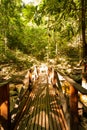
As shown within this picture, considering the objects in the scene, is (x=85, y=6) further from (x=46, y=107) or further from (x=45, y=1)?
(x=46, y=107)

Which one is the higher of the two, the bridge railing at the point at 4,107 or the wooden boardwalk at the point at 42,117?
the bridge railing at the point at 4,107

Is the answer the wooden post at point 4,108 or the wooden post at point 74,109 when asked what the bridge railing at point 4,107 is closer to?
the wooden post at point 4,108

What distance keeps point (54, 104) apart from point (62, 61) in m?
20.4

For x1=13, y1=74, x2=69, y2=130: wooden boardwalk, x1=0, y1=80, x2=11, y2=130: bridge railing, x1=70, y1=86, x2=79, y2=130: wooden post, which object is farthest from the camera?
x1=13, y1=74, x2=69, y2=130: wooden boardwalk

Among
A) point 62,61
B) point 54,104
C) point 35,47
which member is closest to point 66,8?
point 54,104

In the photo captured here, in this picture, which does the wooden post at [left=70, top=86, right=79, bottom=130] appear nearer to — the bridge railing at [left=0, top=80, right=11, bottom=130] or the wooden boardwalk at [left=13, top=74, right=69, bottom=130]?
the wooden boardwalk at [left=13, top=74, right=69, bottom=130]

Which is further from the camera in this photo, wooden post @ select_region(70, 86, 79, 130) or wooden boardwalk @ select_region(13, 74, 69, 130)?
wooden boardwalk @ select_region(13, 74, 69, 130)

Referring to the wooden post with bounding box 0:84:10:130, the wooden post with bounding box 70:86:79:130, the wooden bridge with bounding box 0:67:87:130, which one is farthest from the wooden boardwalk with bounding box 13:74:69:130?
the wooden post with bounding box 0:84:10:130

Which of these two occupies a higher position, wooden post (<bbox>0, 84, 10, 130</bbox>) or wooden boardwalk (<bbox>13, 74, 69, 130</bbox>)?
wooden post (<bbox>0, 84, 10, 130</bbox>)

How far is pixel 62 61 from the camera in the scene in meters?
26.2

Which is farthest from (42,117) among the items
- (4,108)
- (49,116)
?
(4,108)

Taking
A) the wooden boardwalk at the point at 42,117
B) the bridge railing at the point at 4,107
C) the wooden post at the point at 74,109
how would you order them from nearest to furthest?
the wooden post at the point at 74,109 < the bridge railing at the point at 4,107 < the wooden boardwalk at the point at 42,117

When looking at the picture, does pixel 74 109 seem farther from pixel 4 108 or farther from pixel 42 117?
pixel 42 117

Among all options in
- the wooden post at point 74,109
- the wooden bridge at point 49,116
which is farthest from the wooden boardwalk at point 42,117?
the wooden post at point 74,109
